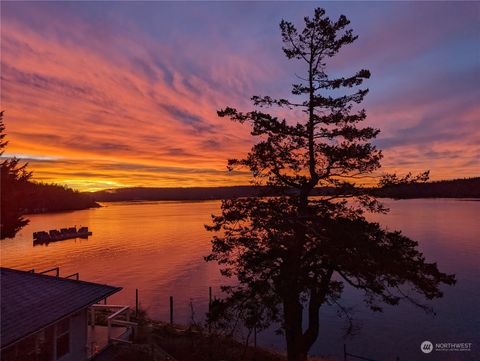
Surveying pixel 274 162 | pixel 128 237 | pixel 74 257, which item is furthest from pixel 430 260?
pixel 128 237

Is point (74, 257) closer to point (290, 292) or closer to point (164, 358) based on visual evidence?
point (164, 358)

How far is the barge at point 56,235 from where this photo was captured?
92.8 m

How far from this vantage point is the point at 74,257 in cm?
7231

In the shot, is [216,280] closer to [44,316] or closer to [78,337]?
[78,337]

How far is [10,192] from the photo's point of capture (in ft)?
110

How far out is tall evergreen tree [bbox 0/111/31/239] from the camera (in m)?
32.9

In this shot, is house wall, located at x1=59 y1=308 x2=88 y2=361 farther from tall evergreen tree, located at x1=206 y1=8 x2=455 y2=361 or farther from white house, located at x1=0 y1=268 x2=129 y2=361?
tall evergreen tree, located at x1=206 y1=8 x2=455 y2=361

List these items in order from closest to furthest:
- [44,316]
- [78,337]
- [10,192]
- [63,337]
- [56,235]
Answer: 1. [44,316]
2. [63,337]
3. [78,337]
4. [10,192]
5. [56,235]

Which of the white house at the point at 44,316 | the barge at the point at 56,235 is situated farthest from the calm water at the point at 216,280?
the white house at the point at 44,316

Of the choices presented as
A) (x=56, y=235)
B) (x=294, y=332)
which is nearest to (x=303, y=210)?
(x=294, y=332)

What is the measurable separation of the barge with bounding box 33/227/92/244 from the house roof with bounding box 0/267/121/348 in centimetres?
8636

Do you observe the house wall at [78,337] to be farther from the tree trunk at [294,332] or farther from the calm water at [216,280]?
the calm water at [216,280]

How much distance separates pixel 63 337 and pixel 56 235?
92.4 meters

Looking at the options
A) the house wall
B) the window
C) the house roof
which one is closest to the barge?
the house roof
